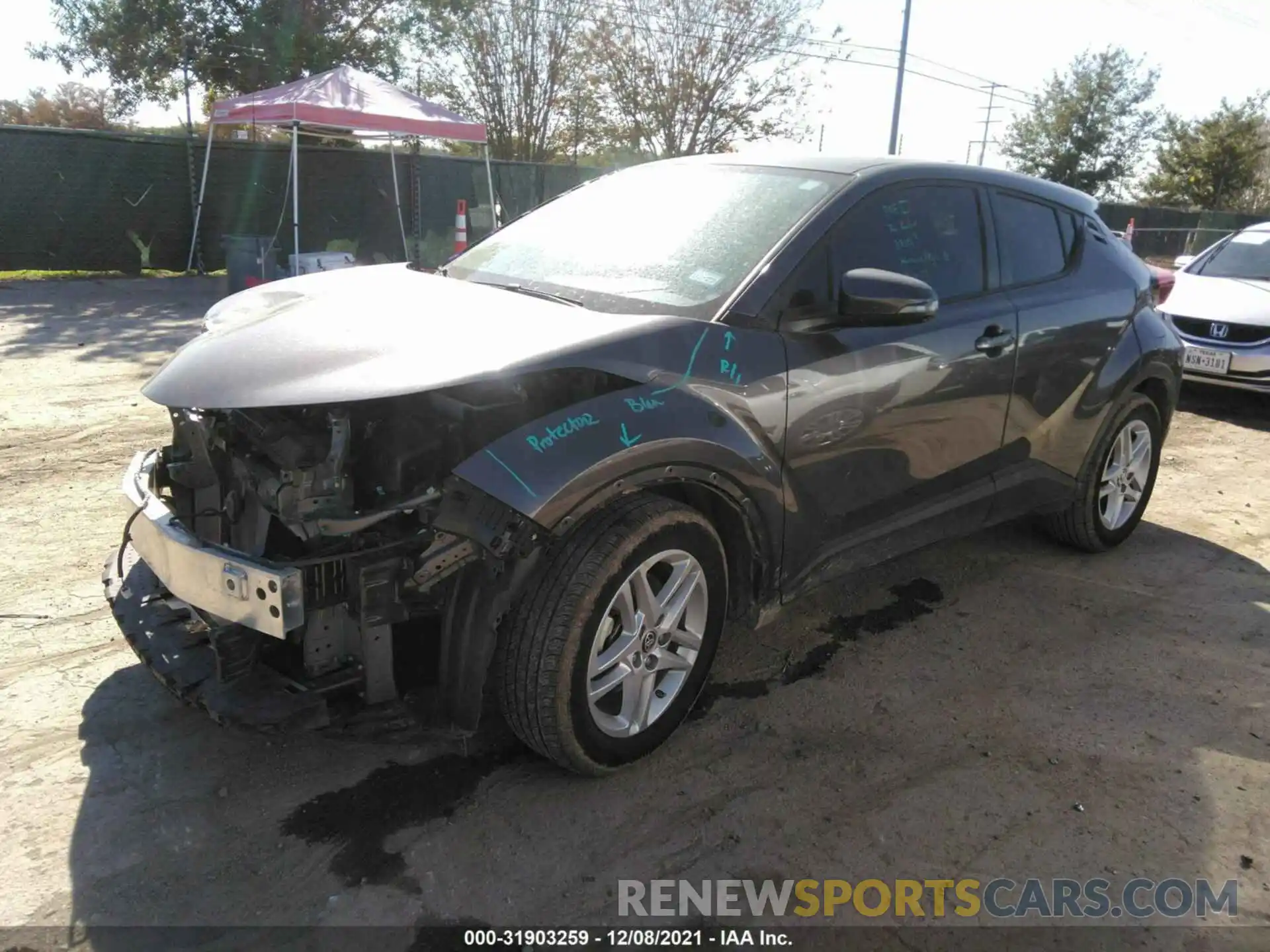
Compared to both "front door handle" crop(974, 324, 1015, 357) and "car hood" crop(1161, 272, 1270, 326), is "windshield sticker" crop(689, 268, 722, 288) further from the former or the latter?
"car hood" crop(1161, 272, 1270, 326)

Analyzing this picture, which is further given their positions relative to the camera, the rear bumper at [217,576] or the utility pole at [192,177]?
the utility pole at [192,177]

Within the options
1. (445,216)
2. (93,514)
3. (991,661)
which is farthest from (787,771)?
(445,216)

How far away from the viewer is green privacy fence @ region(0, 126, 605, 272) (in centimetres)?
1256

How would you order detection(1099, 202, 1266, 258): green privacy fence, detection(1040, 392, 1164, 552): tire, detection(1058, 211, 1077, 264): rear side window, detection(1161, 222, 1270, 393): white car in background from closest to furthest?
detection(1058, 211, 1077, 264): rear side window < detection(1040, 392, 1164, 552): tire < detection(1161, 222, 1270, 393): white car in background < detection(1099, 202, 1266, 258): green privacy fence

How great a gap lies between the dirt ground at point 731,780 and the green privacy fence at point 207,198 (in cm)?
868

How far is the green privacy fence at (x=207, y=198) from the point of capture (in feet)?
41.2

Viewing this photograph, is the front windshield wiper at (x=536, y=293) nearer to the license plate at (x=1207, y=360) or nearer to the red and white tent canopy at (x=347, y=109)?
the license plate at (x=1207, y=360)

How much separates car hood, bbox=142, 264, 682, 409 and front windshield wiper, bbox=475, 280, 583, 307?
4 cm

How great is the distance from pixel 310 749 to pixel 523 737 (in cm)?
74

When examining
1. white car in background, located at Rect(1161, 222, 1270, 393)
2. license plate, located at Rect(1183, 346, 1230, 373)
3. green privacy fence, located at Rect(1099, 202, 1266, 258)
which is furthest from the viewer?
green privacy fence, located at Rect(1099, 202, 1266, 258)

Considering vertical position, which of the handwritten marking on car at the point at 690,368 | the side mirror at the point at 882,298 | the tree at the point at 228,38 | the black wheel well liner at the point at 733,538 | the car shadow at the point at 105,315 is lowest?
the car shadow at the point at 105,315

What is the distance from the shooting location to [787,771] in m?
2.92

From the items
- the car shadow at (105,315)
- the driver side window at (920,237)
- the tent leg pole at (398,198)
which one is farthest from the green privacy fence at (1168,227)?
the driver side window at (920,237)

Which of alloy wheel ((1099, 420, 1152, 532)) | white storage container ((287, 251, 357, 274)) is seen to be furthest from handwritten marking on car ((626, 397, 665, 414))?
white storage container ((287, 251, 357, 274))
